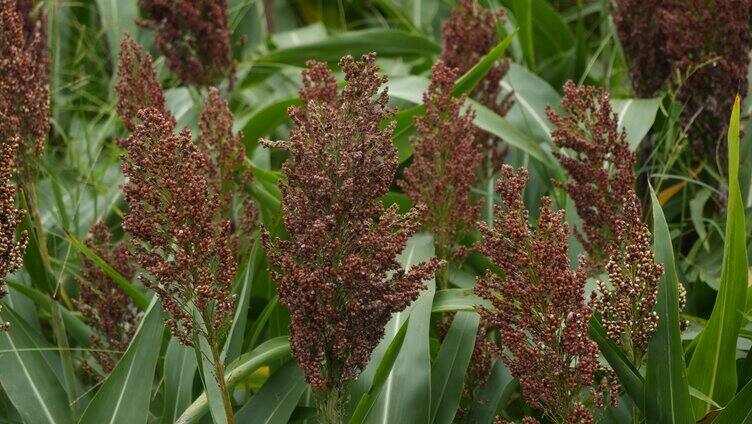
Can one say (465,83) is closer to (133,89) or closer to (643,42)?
(643,42)

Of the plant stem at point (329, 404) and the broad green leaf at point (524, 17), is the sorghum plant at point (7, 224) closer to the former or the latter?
the plant stem at point (329, 404)

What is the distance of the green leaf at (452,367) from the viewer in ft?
7.83

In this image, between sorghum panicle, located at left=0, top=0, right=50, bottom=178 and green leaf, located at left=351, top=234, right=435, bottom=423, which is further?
sorghum panicle, located at left=0, top=0, right=50, bottom=178

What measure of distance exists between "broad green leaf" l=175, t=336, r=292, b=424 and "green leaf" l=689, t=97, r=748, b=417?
2.84ft

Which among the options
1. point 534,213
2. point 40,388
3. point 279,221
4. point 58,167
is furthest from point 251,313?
point 58,167

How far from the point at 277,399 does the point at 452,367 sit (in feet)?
1.24

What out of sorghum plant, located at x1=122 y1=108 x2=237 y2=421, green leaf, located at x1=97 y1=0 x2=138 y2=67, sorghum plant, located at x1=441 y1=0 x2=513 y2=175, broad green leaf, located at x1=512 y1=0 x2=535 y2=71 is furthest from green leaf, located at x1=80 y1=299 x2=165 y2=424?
green leaf, located at x1=97 y1=0 x2=138 y2=67

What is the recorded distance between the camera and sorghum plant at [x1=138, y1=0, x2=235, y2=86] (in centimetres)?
338

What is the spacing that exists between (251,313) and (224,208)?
1.75 ft

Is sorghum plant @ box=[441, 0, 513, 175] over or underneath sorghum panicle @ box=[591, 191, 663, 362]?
over

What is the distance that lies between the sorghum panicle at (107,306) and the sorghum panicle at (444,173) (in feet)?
2.39

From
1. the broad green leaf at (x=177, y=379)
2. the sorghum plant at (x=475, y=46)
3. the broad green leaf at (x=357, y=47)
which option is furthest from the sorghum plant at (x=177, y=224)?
the broad green leaf at (x=357, y=47)

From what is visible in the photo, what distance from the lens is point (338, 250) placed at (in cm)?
200

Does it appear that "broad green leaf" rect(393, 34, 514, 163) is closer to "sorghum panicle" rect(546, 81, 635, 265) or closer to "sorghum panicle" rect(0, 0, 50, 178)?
"sorghum panicle" rect(546, 81, 635, 265)
